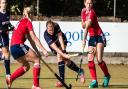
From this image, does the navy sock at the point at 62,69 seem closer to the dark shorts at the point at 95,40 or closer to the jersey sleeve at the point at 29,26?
the dark shorts at the point at 95,40

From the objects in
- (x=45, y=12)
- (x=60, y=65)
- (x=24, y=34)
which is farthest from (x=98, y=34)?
(x=45, y=12)

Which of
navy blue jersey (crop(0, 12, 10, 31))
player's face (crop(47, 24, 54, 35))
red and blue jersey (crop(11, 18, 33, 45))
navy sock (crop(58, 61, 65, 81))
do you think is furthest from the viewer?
navy blue jersey (crop(0, 12, 10, 31))

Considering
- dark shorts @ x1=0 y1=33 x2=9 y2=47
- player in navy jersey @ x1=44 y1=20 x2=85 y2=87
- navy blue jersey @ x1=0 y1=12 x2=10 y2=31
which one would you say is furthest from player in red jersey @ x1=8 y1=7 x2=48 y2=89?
dark shorts @ x1=0 y1=33 x2=9 y2=47

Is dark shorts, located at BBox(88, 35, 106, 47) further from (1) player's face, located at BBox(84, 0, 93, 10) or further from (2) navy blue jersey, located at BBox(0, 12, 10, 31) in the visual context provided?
(2) navy blue jersey, located at BBox(0, 12, 10, 31)

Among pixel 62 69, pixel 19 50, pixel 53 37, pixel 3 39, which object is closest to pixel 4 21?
pixel 3 39

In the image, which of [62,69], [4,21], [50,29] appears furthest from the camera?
[4,21]

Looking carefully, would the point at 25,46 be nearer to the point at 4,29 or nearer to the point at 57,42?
the point at 57,42

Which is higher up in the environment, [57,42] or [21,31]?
[21,31]

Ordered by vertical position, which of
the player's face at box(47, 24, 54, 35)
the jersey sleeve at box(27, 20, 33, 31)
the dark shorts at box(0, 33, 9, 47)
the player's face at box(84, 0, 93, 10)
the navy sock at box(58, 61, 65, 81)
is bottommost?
the navy sock at box(58, 61, 65, 81)

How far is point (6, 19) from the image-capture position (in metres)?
15.2

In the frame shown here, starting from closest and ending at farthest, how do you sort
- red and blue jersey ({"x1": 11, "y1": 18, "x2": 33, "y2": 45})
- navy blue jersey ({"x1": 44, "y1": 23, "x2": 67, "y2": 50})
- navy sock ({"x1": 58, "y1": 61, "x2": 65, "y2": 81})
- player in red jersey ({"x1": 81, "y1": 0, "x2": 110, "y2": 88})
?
1. red and blue jersey ({"x1": 11, "y1": 18, "x2": 33, "y2": 45})
2. navy blue jersey ({"x1": 44, "y1": 23, "x2": 67, "y2": 50})
3. player in red jersey ({"x1": 81, "y1": 0, "x2": 110, "y2": 88})
4. navy sock ({"x1": 58, "y1": 61, "x2": 65, "y2": 81})

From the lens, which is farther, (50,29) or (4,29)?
(4,29)

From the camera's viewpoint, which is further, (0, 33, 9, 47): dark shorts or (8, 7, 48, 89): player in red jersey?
(0, 33, 9, 47): dark shorts

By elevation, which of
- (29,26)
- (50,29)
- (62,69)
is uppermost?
(29,26)
